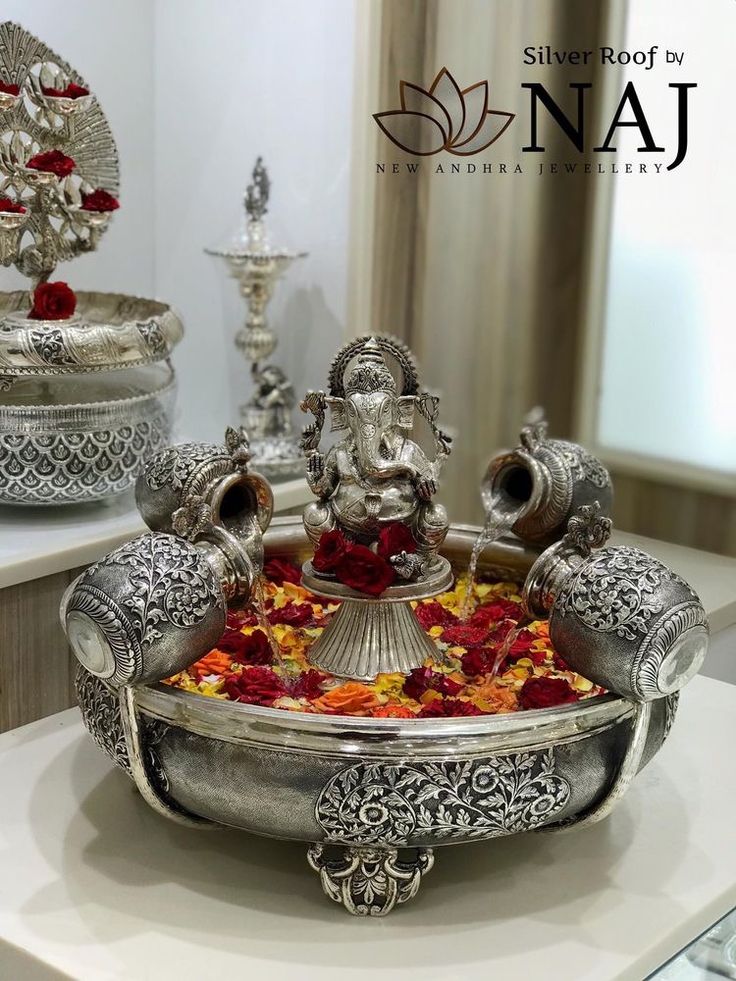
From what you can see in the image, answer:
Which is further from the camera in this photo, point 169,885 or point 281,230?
point 281,230

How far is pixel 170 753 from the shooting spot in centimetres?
106

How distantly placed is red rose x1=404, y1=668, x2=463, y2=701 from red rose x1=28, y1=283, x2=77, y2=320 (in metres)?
0.74

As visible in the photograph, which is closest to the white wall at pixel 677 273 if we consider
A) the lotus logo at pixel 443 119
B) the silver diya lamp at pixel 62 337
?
the lotus logo at pixel 443 119

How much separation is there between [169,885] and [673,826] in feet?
1.53

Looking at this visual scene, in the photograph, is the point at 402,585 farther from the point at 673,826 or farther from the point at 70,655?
the point at 70,655

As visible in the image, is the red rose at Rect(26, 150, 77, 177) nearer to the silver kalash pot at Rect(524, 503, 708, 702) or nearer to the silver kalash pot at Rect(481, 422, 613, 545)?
the silver kalash pot at Rect(481, 422, 613, 545)

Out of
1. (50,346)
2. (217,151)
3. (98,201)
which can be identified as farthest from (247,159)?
(50,346)

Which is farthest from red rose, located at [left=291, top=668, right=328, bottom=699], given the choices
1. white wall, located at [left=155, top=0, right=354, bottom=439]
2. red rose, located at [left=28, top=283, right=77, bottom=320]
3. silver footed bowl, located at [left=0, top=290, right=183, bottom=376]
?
white wall, located at [left=155, top=0, right=354, bottom=439]

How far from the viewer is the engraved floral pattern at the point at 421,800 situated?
1.00 m

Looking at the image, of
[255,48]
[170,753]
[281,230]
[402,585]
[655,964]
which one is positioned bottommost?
[655,964]

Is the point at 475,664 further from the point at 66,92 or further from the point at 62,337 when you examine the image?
the point at 66,92

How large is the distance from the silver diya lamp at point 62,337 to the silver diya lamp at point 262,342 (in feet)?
1.03

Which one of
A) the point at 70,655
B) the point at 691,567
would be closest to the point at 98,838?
the point at 70,655

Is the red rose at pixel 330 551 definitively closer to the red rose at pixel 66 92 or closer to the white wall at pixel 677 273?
the red rose at pixel 66 92
